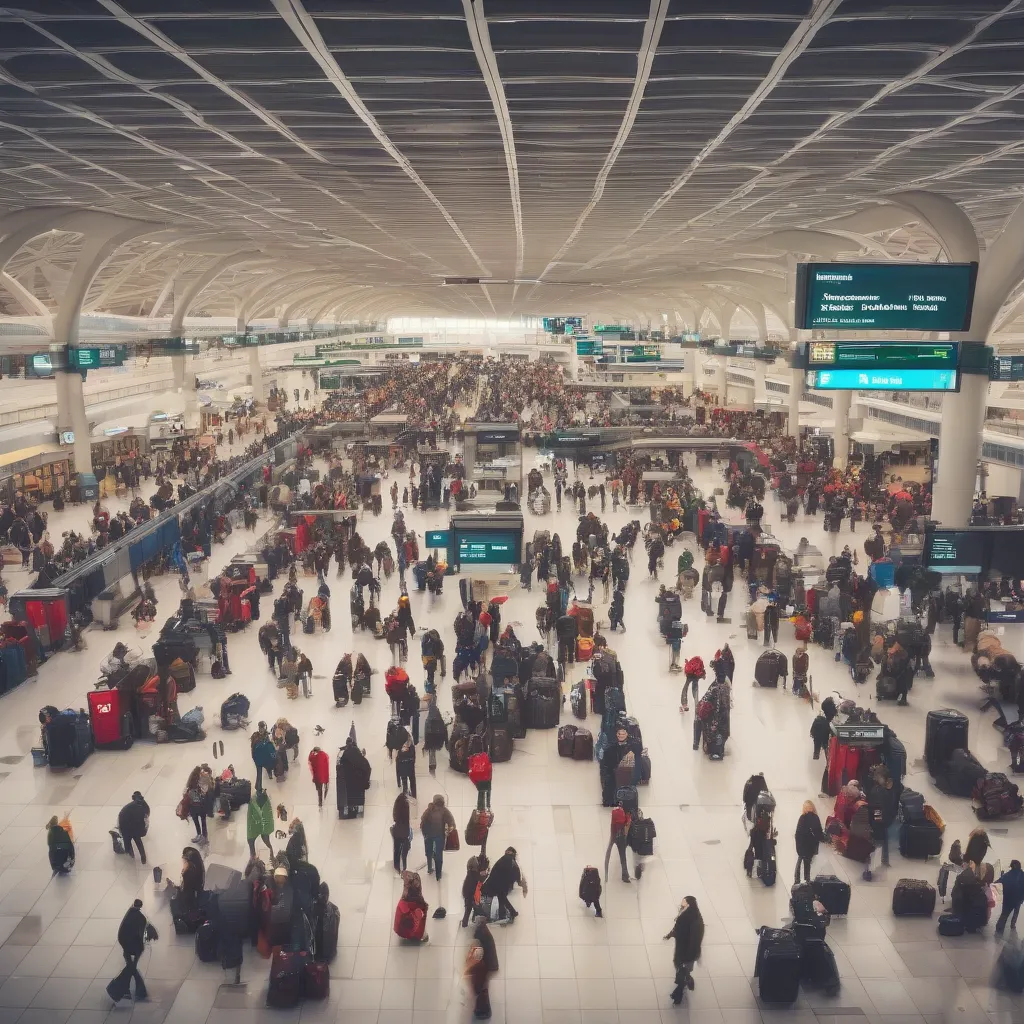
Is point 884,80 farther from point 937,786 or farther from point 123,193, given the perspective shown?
point 123,193

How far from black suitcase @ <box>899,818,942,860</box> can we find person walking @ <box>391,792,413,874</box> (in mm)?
4860

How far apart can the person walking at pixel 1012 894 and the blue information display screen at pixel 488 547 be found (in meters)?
10.2

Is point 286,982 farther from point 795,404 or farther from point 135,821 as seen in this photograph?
point 795,404

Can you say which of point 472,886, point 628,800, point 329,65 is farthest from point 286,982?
point 329,65

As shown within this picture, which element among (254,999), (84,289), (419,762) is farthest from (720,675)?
(84,289)

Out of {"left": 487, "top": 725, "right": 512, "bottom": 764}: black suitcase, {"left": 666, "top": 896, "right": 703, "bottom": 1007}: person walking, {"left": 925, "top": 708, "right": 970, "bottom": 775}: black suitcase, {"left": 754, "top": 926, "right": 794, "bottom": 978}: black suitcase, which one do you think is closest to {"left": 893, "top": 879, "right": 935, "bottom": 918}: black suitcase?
{"left": 754, "top": 926, "right": 794, "bottom": 978}: black suitcase

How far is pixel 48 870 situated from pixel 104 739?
283cm

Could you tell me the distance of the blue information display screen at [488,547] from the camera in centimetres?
1703

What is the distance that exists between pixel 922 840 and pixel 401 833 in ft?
16.6

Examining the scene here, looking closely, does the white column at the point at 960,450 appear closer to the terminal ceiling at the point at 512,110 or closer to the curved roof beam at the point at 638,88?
the terminal ceiling at the point at 512,110

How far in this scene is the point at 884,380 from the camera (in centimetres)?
1287

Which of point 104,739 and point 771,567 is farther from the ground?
point 771,567

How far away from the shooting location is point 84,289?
24.1m

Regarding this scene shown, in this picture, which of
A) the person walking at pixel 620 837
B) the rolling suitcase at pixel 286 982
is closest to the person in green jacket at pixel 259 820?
the rolling suitcase at pixel 286 982
